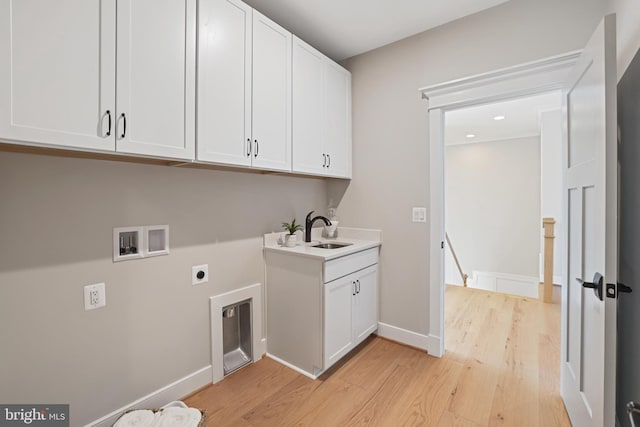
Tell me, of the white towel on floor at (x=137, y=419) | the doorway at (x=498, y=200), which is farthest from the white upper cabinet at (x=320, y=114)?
the doorway at (x=498, y=200)

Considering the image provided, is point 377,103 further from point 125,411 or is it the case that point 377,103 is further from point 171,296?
point 125,411

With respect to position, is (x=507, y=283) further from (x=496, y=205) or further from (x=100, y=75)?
(x=100, y=75)

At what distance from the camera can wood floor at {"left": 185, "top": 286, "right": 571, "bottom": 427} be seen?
173 centimetres

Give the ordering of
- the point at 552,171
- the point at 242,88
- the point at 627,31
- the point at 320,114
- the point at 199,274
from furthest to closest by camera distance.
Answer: the point at 552,171, the point at 320,114, the point at 199,274, the point at 242,88, the point at 627,31

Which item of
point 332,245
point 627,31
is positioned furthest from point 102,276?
point 627,31

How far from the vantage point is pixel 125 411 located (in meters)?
1.65

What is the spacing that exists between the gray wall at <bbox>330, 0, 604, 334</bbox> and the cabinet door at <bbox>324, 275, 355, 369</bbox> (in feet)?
1.81

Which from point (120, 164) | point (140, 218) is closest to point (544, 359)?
point (140, 218)

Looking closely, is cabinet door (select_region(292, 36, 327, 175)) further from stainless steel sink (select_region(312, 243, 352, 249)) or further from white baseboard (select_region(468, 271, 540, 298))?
white baseboard (select_region(468, 271, 540, 298))

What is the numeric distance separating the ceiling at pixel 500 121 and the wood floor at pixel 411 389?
2520mm

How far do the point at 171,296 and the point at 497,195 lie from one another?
6259 mm

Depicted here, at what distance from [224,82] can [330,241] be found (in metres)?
1.63

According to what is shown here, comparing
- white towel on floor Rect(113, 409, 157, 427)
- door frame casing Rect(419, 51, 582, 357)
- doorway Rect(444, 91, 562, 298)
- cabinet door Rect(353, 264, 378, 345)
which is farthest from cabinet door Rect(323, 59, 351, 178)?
doorway Rect(444, 91, 562, 298)

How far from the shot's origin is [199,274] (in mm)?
1979
